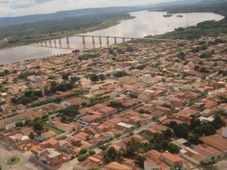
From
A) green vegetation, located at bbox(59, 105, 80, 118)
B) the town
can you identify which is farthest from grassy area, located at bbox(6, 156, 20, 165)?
green vegetation, located at bbox(59, 105, 80, 118)

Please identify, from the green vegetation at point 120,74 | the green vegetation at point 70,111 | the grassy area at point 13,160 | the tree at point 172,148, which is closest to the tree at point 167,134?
the tree at point 172,148

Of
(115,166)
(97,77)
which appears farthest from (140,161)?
(97,77)

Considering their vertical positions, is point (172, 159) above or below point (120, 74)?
above

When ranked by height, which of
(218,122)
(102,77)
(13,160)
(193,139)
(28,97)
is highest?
(218,122)

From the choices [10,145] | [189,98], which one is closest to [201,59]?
[189,98]

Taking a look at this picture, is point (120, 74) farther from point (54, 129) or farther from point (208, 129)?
point (208, 129)

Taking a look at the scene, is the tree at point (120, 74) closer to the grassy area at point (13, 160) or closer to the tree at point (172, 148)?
the grassy area at point (13, 160)

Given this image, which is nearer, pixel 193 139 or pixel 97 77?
pixel 193 139

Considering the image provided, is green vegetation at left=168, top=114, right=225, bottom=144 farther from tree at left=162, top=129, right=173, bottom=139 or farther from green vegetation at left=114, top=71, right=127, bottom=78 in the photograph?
green vegetation at left=114, top=71, right=127, bottom=78
